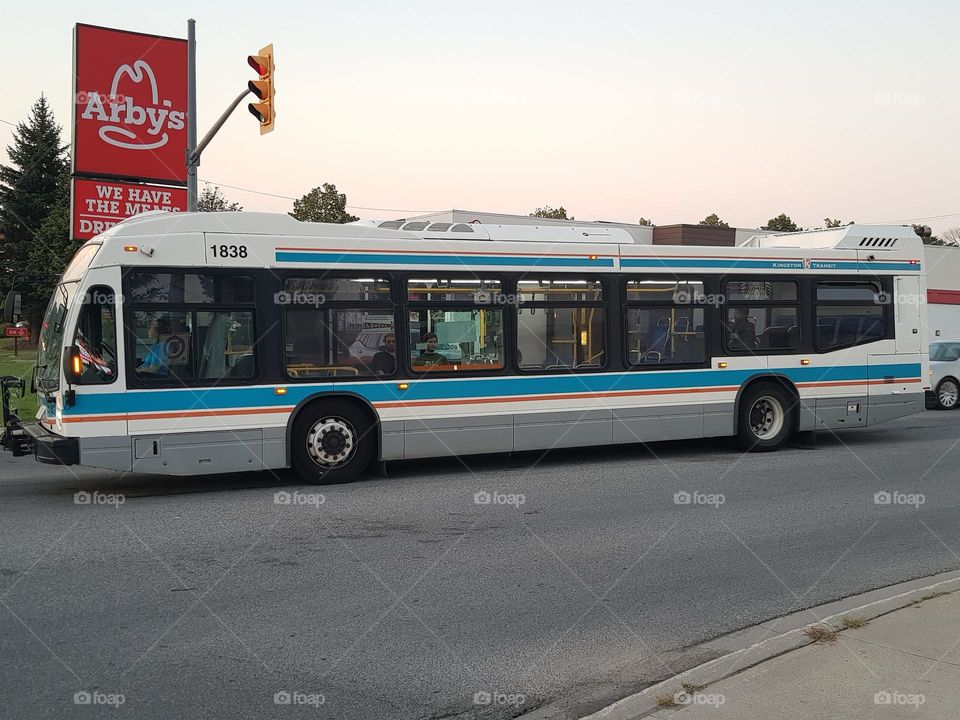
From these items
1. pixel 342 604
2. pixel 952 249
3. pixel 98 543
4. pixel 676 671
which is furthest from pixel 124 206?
pixel 952 249

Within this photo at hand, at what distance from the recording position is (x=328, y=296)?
1101 cm

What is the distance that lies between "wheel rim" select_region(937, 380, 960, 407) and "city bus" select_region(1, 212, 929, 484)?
23.8 feet

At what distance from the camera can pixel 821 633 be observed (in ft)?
17.9

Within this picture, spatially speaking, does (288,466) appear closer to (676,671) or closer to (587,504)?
(587,504)

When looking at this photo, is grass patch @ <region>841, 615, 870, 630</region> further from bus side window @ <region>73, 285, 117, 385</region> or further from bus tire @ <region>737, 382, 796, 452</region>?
bus tire @ <region>737, 382, 796, 452</region>

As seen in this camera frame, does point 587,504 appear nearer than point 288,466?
Yes

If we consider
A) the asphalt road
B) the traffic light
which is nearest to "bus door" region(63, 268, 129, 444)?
the asphalt road

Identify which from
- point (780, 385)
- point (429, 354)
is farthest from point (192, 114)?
point (780, 385)

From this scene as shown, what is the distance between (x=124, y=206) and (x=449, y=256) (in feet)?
43.4

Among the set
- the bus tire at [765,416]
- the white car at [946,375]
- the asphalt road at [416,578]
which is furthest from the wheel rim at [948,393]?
the asphalt road at [416,578]

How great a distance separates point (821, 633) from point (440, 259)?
23.9ft

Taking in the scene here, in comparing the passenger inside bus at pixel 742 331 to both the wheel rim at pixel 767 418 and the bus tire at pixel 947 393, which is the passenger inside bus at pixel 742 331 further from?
the bus tire at pixel 947 393

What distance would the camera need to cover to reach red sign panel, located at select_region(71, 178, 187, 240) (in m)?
21.4

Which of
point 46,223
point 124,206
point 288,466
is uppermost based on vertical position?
point 46,223
